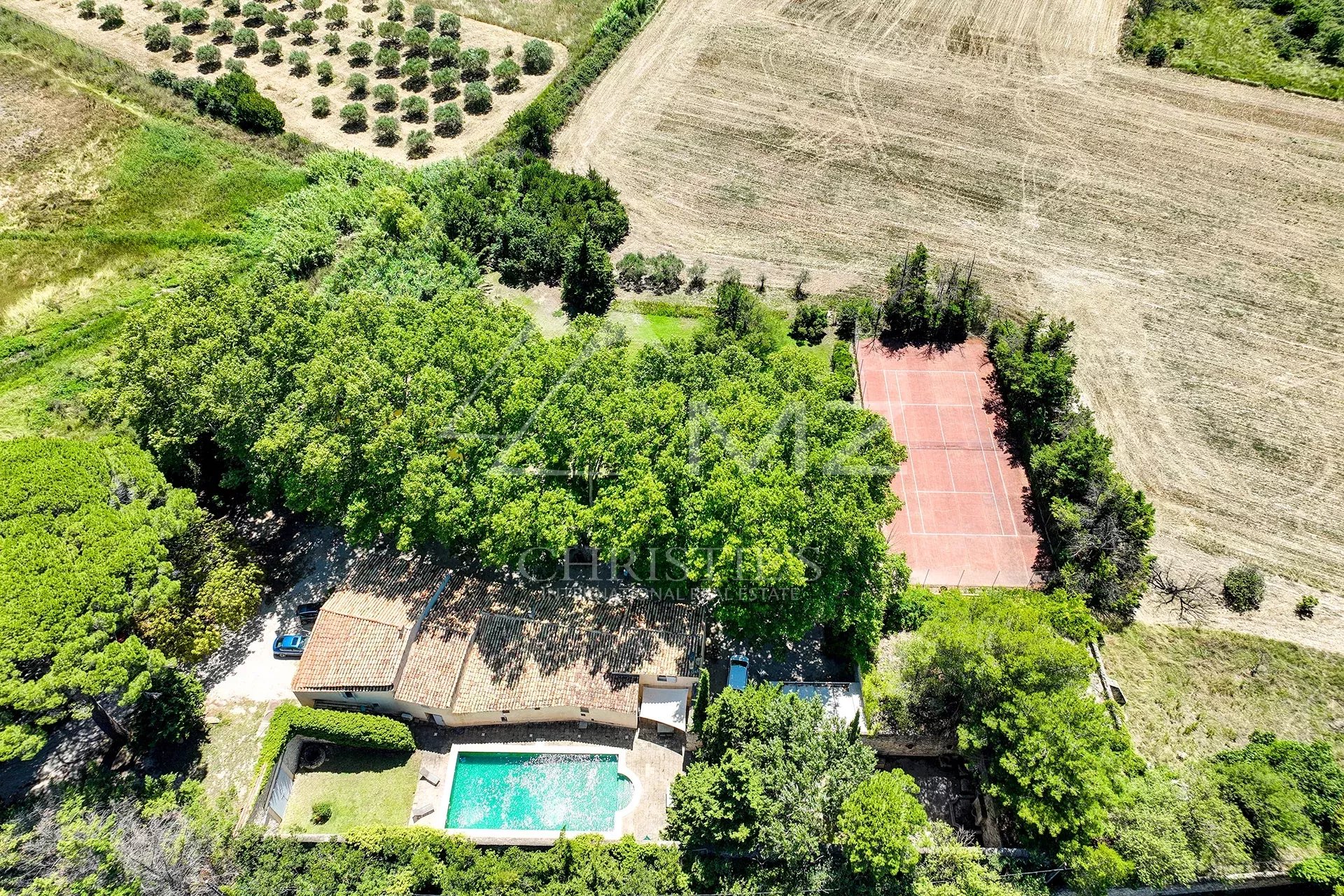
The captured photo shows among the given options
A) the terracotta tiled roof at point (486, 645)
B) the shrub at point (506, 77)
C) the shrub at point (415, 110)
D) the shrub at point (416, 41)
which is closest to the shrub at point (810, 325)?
the terracotta tiled roof at point (486, 645)

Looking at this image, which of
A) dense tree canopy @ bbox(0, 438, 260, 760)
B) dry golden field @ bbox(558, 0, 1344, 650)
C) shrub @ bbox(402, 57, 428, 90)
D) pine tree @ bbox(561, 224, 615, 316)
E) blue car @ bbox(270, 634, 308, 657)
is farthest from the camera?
shrub @ bbox(402, 57, 428, 90)

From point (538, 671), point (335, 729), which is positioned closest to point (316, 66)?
point (335, 729)

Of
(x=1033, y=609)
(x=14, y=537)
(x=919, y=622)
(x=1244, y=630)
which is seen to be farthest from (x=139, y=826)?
(x=1244, y=630)

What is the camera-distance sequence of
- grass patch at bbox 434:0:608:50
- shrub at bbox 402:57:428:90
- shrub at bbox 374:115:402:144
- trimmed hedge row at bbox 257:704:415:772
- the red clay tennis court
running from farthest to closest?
1. grass patch at bbox 434:0:608:50
2. shrub at bbox 402:57:428:90
3. shrub at bbox 374:115:402:144
4. the red clay tennis court
5. trimmed hedge row at bbox 257:704:415:772

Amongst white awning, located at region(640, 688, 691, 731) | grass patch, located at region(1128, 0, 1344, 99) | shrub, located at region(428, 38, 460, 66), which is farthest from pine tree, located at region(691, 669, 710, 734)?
grass patch, located at region(1128, 0, 1344, 99)

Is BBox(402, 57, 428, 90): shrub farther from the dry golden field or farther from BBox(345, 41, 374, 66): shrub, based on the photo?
the dry golden field

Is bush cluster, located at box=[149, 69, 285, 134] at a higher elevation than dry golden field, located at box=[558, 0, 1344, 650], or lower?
lower

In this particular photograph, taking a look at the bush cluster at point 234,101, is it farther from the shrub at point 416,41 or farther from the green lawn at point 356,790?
the green lawn at point 356,790
